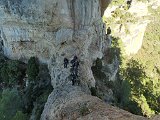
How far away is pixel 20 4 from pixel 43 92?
7.84 m

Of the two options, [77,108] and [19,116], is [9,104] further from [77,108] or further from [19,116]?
[77,108]

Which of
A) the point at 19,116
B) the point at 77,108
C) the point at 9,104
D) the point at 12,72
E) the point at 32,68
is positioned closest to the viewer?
the point at 77,108

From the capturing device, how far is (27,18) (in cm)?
3666

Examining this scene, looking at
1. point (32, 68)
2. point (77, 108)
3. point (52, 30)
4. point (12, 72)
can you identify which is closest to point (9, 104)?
point (32, 68)

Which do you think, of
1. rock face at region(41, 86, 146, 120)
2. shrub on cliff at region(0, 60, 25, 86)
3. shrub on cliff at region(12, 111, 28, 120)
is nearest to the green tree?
shrub on cliff at region(12, 111, 28, 120)

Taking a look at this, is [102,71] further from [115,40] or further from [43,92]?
[115,40]

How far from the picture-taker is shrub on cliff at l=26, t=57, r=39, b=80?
38500 mm

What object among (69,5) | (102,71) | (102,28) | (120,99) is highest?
(69,5)

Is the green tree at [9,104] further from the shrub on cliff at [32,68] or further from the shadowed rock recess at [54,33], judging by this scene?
the shadowed rock recess at [54,33]

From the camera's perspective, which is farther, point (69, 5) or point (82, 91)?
point (69, 5)

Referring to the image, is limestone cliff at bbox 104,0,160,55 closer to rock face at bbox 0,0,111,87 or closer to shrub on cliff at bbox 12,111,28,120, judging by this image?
rock face at bbox 0,0,111,87

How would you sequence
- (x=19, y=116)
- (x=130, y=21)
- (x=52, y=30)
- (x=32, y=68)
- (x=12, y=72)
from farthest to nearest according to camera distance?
(x=130, y=21) < (x=12, y=72) < (x=32, y=68) < (x=52, y=30) < (x=19, y=116)

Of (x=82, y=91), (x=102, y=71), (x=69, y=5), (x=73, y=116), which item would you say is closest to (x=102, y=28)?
(x=102, y=71)

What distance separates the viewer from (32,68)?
38.8 m
